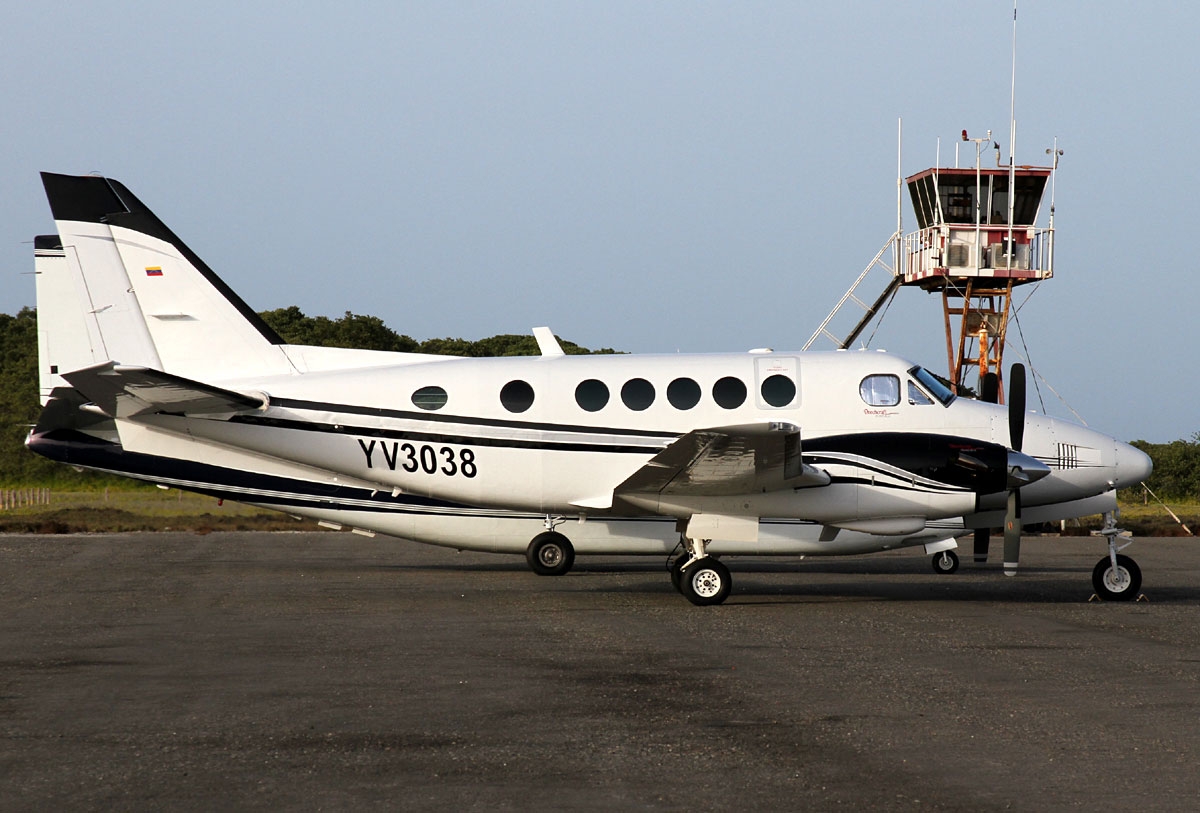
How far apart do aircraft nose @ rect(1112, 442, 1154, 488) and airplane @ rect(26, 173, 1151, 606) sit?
0.03 metres

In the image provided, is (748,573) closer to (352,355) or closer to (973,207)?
(352,355)

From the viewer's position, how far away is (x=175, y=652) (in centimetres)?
1087

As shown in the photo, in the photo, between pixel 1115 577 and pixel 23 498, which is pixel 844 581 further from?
pixel 23 498

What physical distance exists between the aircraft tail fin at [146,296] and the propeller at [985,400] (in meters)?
9.30

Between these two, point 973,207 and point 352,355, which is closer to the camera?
point 352,355

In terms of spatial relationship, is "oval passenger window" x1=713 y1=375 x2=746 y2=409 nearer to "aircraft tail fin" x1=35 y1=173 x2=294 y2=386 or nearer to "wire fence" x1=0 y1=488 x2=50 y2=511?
"aircraft tail fin" x1=35 y1=173 x2=294 y2=386

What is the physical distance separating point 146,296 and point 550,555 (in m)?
6.78

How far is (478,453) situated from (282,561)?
26.2 feet

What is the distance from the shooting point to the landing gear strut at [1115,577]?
1552 centimetres

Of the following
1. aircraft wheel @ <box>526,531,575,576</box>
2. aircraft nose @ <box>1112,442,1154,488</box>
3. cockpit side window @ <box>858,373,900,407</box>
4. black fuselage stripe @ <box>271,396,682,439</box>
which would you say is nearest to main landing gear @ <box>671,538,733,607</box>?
black fuselage stripe @ <box>271,396,682,439</box>

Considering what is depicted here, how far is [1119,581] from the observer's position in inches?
614

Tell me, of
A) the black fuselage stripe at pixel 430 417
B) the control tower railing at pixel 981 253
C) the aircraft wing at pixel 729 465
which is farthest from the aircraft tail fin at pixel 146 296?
the control tower railing at pixel 981 253

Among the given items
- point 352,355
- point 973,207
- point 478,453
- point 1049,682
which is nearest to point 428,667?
point 1049,682

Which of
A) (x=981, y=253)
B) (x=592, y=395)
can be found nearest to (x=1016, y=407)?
(x=592, y=395)
